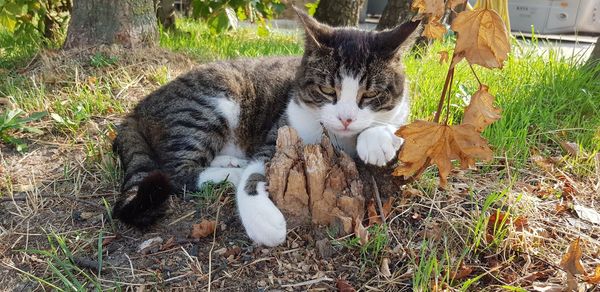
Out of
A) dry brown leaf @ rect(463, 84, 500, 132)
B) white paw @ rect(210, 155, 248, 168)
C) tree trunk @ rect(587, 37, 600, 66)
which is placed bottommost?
white paw @ rect(210, 155, 248, 168)

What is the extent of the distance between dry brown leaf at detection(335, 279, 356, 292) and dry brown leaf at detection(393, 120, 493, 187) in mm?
426

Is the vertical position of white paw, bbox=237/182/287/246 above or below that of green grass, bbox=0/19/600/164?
below

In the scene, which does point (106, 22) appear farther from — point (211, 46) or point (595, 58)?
point (595, 58)

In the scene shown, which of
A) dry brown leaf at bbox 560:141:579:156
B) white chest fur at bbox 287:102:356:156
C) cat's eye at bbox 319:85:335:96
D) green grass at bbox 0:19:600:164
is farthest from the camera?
green grass at bbox 0:19:600:164

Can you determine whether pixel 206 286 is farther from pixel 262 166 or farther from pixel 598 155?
pixel 598 155

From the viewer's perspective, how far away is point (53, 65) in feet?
10.4

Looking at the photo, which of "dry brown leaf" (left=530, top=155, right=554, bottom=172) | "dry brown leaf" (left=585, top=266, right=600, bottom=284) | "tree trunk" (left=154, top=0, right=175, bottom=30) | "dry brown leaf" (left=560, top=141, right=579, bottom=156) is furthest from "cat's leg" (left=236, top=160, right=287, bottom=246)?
"tree trunk" (left=154, top=0, right=175, bottom=30)

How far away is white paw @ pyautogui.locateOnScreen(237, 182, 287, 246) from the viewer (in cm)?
154

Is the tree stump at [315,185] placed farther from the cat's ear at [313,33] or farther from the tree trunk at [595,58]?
the tree trunk at [595,58]

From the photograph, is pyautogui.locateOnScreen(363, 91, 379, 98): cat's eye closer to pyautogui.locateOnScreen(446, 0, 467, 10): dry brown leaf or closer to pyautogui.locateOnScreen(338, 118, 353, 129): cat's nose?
pyautogui.locateOnScreen(338, 118, 353, 129): cat's nose

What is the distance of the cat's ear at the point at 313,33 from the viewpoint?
1920 mm

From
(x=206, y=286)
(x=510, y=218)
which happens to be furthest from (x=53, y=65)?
(x=510, y=218)

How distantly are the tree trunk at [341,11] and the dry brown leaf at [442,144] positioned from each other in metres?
4.60

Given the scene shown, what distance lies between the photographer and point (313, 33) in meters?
1.94
